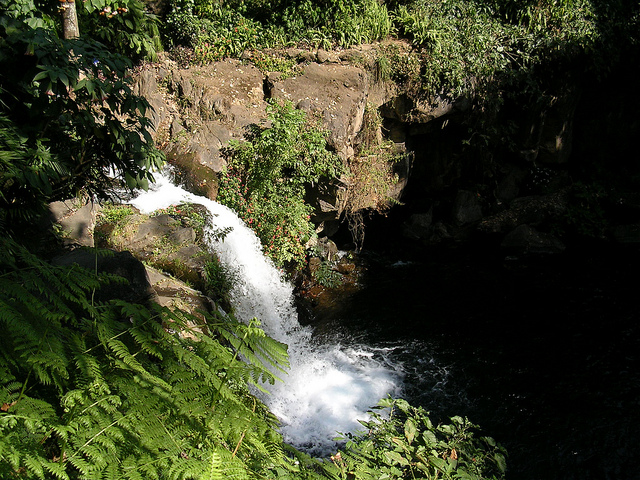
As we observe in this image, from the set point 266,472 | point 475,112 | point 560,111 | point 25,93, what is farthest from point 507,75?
point 266,472

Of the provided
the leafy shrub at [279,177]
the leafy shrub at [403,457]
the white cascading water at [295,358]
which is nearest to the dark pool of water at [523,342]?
the white cascading water at [295,358]

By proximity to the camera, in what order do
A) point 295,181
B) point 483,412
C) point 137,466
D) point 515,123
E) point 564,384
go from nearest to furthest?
point 137,466
point 483,412
point 564,384
point 295,181
point 515,123

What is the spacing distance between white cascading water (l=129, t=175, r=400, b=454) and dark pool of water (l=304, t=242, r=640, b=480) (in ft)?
1.88

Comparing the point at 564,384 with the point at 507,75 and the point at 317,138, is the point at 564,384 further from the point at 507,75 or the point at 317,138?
the point at 507,75

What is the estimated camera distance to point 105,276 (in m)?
2.55

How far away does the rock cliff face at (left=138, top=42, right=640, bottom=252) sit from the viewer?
30.5 ft

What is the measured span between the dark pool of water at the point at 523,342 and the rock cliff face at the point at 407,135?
1.57 meters

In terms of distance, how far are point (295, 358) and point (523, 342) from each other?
391 cm

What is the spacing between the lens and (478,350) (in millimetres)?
7422

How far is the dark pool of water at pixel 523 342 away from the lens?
223 inches

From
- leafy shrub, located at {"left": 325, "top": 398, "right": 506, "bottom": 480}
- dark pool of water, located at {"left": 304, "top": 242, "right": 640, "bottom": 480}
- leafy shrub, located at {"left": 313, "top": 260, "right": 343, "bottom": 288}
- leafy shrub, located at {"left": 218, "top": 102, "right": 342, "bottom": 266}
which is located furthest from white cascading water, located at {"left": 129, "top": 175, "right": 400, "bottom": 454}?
leafy shrub, located at {"left": 325, "top": 398, "right": 506, "bottom": 480}

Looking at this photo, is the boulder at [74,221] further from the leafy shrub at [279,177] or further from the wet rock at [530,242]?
the wet rock at [530,242]

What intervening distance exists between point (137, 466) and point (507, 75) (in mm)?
12358

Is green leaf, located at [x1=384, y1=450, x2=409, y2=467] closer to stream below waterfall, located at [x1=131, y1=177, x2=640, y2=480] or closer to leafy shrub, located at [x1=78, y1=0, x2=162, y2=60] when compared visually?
stream below waterfall, located at [x1=131, y1=177, x2=640, y2=480]
